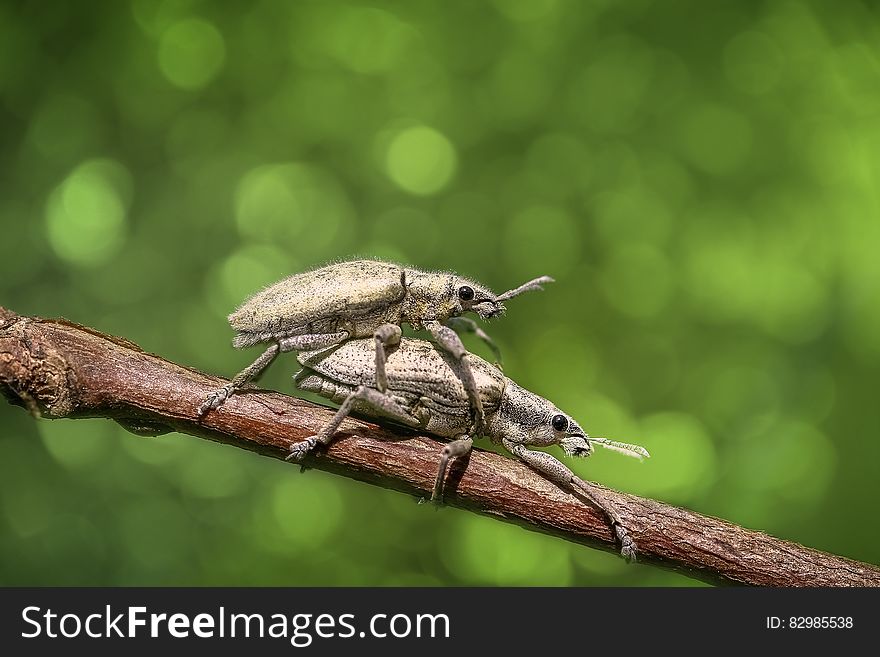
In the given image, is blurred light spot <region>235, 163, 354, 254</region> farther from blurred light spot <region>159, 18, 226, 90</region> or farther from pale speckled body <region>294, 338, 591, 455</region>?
pale speckled body <region>294, 338, 591, 455</region>

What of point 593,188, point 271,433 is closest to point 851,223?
point 593,188

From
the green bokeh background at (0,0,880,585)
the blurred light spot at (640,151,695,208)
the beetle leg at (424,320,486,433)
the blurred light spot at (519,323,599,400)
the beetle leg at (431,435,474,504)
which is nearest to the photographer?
the beetle leg at (431,435,474,504)

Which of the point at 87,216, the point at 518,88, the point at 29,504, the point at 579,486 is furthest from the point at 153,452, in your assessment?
the point at 518,88

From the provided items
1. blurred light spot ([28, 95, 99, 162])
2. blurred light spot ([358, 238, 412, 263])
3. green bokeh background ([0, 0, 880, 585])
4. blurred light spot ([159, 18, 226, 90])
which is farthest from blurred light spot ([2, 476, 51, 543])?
blurred light spot ([159, 18, 226, 90])

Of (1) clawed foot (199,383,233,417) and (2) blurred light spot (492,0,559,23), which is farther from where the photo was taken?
(2) blurred light spot (492,0,559,23)

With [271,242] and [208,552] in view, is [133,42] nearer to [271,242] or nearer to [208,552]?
[271,242]
